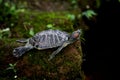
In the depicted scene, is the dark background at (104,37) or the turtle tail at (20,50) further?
the dark background at (104,37)

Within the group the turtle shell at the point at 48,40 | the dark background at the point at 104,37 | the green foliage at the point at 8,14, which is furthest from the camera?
the dark background at the point at 104,37

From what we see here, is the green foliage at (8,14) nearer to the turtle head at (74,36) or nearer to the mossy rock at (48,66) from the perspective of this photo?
the mossy rock at (48,66)

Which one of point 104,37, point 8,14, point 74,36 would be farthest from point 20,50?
point 104,37

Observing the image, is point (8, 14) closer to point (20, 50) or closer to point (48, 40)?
point (20, 50)

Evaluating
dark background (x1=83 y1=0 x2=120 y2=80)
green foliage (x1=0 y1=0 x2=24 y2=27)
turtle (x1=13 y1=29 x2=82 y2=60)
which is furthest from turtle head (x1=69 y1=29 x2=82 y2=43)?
dark background (x1=83 y1=0 x2=120 y2=80)

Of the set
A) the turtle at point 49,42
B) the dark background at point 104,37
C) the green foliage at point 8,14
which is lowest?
the dark background at point 104,37

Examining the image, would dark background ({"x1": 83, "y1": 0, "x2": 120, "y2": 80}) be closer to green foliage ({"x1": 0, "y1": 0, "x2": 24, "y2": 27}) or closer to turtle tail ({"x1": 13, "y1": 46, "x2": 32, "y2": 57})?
green foliage ({"x1": 0, "y1": 0, "x2": 24, "y2": 27})

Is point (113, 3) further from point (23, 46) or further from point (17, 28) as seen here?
point (23, 46)

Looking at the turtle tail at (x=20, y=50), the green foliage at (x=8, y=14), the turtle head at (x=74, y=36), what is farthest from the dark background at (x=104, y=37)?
the turtle tail at (x=20, y=50)

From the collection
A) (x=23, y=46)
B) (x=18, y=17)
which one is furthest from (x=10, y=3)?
(x=23, y=46)
